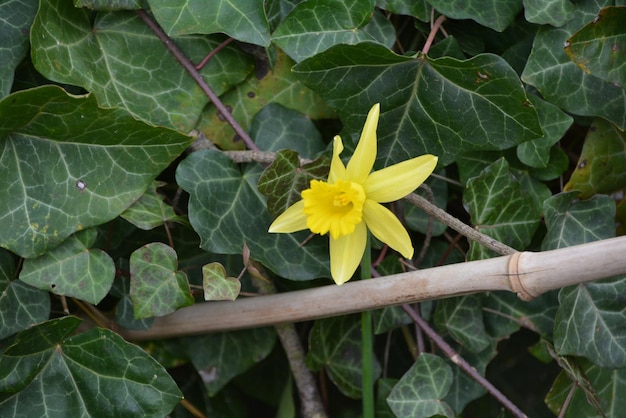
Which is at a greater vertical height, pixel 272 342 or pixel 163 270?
pixel 163 270

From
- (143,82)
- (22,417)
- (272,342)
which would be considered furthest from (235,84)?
(22,417)

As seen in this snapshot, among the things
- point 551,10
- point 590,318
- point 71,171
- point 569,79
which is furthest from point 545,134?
point 71,171


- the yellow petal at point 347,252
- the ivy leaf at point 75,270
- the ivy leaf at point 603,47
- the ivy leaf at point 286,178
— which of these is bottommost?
the ivy leaf at point 75,270

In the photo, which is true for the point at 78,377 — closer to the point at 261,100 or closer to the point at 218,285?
the point at 218,285

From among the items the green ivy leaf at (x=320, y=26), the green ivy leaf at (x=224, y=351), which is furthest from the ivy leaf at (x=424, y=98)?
the green ivy leaf at (x=224, y=351)

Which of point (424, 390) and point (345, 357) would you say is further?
point (345, 357)

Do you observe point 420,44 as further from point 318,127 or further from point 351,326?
point 351,326

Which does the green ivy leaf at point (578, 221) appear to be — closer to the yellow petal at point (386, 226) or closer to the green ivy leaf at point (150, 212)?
the yellow petal at point (386, 226)
